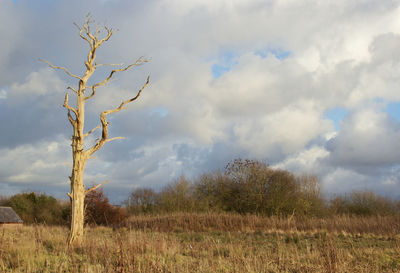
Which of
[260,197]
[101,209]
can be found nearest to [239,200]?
[260,197]

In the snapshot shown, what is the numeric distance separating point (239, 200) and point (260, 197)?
1795 millimetres

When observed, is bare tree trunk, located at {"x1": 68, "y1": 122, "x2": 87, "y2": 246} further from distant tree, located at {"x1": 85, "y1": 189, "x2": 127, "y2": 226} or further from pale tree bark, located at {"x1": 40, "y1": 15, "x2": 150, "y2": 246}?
distant tree, located at {"x1": 85, "y1": 189, "x2": 127, "y2": 226}

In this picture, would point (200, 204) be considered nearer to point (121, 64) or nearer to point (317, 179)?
point (317, 179)

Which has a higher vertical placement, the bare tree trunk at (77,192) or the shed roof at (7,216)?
the bare tree trunk at (77,192)

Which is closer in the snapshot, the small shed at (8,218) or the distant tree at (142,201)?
the small shed at (8,218)

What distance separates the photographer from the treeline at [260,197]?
89.4 ft

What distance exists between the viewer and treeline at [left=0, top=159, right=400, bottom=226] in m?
26.7

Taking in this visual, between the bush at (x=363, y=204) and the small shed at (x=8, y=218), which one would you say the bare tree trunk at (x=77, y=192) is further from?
the bush at (x=363, y=204)

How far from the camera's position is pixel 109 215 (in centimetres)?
2500

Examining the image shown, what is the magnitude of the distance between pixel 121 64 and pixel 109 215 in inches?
654

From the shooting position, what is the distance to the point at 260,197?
2723 cm

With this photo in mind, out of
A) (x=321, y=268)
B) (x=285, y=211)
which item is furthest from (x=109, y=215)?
(x=321, y=268)

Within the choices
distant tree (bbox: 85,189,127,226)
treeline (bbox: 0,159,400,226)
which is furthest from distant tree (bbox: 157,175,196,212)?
distant tree (bbox: 85,189,127,226)

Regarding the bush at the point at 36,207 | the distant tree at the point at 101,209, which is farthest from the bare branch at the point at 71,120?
the bush at the point at 36,207
